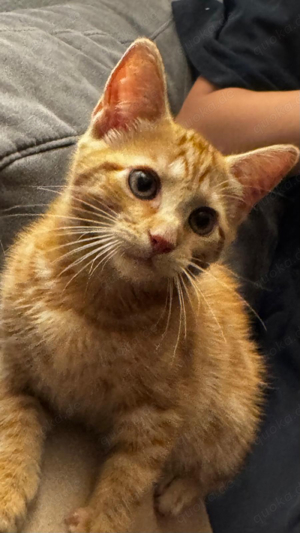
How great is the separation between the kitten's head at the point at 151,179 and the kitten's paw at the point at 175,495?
50 cm

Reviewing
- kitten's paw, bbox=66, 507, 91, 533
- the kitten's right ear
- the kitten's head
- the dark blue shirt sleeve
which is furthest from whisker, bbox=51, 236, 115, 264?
the dark blue shirt sleeve

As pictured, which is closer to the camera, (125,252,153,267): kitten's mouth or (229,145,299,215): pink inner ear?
(125,252,153,267): kitten's mouth

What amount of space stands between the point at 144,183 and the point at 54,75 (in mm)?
532

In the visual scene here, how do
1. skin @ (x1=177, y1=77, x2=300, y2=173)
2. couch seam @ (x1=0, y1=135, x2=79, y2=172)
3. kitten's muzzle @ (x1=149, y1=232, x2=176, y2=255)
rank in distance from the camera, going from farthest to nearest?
1. skin @ (x1=177, y1=77, x2=300, y2=173)
2. couch seam @ (x1=0, y1=135, x2=79, y2=172)
3. kitten's muzzle @ (x1=149, y1=232, x2=176, y2=255)

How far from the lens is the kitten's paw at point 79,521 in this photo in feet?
2.66

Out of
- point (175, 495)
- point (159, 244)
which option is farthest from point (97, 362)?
point (175, 495)

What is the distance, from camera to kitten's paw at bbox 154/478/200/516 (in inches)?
39.0

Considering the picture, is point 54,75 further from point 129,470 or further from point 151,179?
point 129,470

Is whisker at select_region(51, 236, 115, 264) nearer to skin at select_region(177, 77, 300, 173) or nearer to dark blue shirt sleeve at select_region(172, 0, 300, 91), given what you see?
skin at select_region(177, 77, 300, 173)

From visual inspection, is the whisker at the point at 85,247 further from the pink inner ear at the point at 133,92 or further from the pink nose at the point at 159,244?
the pink inner ear at the point at 133,92

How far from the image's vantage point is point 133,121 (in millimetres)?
856

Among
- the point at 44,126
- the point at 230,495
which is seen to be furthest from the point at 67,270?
the point at 230,495

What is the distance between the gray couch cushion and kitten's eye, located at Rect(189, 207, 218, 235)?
1.29 ft

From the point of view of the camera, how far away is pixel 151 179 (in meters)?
0.79
